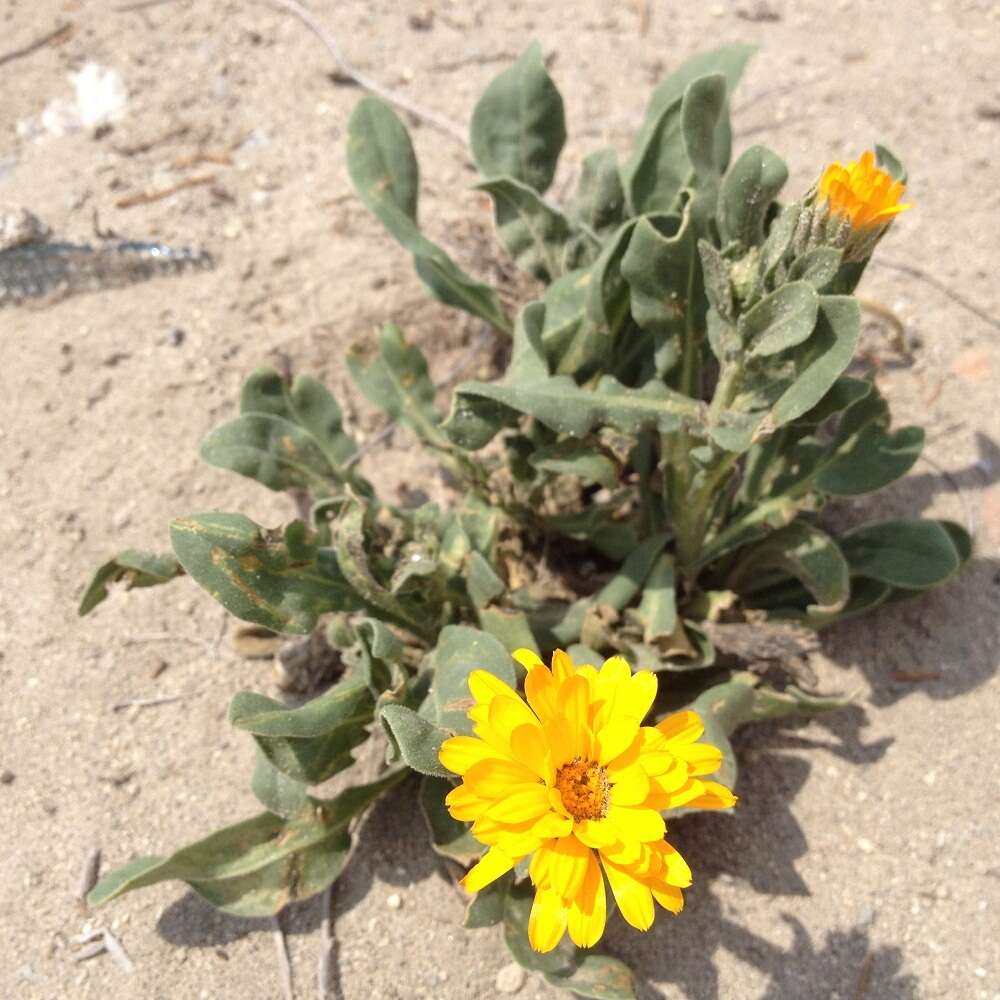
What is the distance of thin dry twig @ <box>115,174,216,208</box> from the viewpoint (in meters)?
4.38

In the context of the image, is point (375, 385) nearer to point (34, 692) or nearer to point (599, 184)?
point (599, 184)

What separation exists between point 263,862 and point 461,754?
1.08 metres

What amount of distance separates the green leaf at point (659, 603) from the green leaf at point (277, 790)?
41.5 inches

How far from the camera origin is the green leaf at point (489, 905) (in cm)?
254

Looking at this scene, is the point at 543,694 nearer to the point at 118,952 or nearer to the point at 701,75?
the point at 118,952

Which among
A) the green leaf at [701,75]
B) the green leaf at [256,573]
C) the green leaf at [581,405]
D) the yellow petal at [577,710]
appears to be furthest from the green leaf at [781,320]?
the green leaf at [256,573]

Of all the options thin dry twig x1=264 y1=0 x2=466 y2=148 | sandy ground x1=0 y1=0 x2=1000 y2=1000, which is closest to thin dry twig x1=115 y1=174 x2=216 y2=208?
sandy ground x1=0 y1=0 x2=1000 y2=1000

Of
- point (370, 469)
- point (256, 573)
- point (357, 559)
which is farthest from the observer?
point (370, 469)

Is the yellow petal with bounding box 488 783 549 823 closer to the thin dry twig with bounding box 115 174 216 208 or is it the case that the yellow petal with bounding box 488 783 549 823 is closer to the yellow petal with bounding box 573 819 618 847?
the yellow petal with bounding box 573 819 618 847

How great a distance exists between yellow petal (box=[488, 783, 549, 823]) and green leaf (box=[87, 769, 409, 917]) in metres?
1.03

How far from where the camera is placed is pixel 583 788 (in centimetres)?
210

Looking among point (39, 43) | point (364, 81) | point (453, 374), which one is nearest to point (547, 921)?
point (453, 374)

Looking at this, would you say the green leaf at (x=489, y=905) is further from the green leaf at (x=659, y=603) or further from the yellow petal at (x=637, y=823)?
the green leaf at (x=659, y=603)

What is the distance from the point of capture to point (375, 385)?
11.5ft
